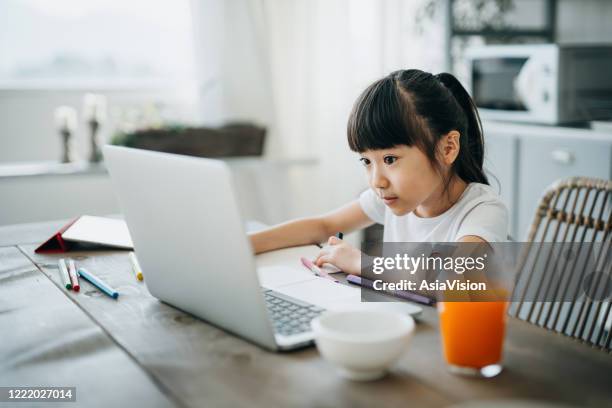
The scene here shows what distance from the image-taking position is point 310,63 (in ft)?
10.5

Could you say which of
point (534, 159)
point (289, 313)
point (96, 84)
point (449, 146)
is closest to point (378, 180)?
point (449, 146)

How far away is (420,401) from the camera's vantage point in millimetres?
671

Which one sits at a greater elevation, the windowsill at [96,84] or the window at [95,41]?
the window at [95,41]

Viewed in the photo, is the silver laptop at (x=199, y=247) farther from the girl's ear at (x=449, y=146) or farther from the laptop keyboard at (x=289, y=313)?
the girl's ear at (x=449, y=146)

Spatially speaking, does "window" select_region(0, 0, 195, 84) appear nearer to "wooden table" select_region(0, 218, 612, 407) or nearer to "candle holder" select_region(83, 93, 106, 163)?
"candle holder" select_region(83, 93, 106, 163)

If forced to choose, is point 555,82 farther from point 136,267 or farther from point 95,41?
point 95,41

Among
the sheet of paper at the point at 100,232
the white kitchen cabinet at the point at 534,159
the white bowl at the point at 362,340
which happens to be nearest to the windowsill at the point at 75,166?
the white kitchen cabinet at the point at 534,159

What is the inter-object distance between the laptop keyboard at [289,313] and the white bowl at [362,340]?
0.37 feet

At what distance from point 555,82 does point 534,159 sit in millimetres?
272

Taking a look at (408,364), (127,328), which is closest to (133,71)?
(127,328)

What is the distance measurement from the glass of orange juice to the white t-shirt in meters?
0.47

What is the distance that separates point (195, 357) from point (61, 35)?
8.57 ft

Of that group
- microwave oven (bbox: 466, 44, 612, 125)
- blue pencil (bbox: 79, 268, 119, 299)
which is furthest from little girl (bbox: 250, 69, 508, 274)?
microwave oven (bbox: 466, 44, 612, 125)

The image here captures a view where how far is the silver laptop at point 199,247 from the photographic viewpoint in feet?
2.56
